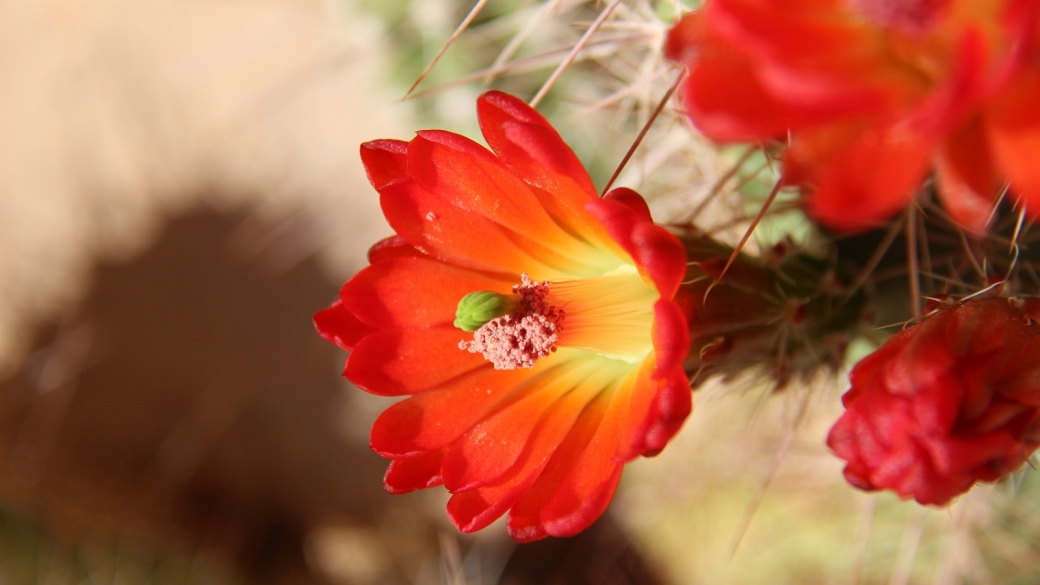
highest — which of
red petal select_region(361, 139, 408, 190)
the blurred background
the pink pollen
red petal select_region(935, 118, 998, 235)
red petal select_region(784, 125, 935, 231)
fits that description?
the pink pollen

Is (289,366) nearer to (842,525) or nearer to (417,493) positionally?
(417,493)

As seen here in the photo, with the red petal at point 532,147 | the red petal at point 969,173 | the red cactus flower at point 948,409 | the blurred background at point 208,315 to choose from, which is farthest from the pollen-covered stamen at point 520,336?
the blurred background at point 208,315

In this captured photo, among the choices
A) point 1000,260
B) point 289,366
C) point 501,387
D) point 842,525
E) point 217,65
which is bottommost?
point 842,525

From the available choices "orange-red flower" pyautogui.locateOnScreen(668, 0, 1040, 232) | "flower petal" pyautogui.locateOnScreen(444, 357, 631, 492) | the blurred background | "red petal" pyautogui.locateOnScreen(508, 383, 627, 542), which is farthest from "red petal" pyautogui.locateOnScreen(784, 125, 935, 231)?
the blurred background

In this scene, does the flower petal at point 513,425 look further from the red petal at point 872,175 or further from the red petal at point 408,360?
the red petal at point 872,175

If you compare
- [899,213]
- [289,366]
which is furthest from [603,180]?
[289,366]

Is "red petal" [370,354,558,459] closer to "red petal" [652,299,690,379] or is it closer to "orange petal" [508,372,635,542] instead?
"orange petal" [508,372,635,542]
